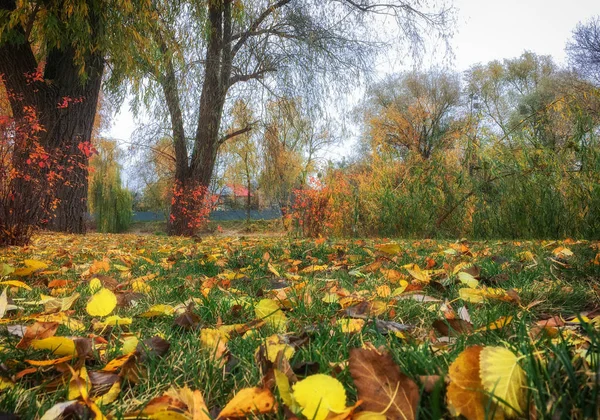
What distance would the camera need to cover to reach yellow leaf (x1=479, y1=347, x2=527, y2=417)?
1.88ft

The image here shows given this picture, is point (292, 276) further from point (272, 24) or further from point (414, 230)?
point (272, 24)

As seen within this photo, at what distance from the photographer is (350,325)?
1127 millimetres

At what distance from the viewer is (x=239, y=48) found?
9016 millimetres

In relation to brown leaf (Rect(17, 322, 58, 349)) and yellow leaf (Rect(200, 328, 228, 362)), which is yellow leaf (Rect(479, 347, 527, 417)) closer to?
yellow leaf (Rect(200, 328, 228, 362))

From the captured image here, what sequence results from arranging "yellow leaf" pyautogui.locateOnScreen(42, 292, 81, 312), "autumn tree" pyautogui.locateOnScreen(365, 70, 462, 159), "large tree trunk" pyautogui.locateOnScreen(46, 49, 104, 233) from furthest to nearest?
"autumn tree" pyautogui.locateOnScreen(365, 70, 462, 159)
"large tree trunk" pyautogui.locateOnScreen(46, 49, 104, 233)
"yellow leaf" pyautogui.locateOnScreen(42, 292, 81, 312)

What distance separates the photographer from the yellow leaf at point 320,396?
24.5 inches

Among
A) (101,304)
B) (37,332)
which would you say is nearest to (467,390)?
(37,332)

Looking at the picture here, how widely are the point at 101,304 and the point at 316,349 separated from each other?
80 centimetres

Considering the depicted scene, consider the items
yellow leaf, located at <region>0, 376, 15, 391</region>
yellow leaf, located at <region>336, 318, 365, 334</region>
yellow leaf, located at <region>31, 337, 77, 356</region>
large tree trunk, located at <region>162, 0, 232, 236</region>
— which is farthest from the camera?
large tree trunk, located at <region>162, 0, 232, 236</region>

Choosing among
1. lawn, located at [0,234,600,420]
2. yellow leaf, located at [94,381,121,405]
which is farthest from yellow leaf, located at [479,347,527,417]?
yellow leaf, located at [94,381,121,405]

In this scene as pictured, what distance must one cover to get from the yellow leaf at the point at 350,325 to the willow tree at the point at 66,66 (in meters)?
3.98

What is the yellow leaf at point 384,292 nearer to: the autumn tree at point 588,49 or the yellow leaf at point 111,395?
the yellow leaf at point 111,395

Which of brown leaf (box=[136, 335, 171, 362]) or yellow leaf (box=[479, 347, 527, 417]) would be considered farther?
brown leaf (box=[136, 335, 171, 362])

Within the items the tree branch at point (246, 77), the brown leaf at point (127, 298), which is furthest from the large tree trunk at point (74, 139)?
the brown leaf at point (127, 298)
